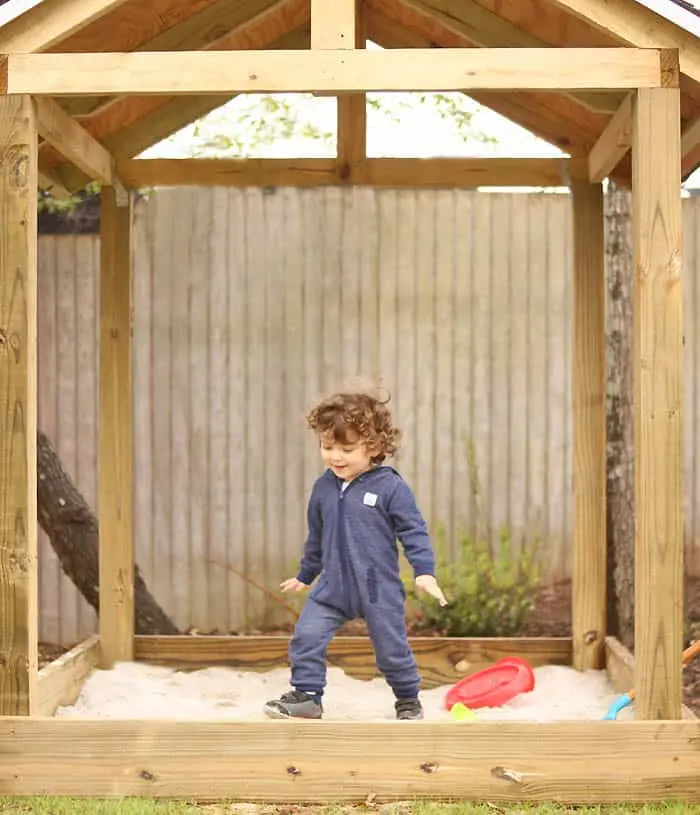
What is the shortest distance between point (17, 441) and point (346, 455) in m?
1.16

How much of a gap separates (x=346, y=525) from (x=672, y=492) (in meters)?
1.19

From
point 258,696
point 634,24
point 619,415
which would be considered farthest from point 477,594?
point 634,24

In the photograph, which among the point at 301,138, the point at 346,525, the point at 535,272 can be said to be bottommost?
the point at 346,525

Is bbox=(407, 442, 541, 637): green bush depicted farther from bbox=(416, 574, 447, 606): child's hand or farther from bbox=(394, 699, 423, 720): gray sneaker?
bbox=(416, 574, 447, 606): child's hand

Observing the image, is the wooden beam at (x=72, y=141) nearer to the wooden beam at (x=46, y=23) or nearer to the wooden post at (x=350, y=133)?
the wooden beam at (x=46, y=23)

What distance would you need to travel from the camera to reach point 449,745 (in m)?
3.96

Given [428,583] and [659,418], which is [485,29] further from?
[428,583]

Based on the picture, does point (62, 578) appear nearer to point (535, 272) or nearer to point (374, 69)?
point (535, 272)

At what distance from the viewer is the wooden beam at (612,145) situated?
488 cm

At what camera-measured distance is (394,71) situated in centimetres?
404

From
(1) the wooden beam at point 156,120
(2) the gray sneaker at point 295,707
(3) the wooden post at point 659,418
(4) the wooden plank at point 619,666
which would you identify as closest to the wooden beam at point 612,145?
(3) the wooden post at point 659,418

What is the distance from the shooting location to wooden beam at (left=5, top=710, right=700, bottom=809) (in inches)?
155

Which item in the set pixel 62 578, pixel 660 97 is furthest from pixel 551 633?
pixel 660 97

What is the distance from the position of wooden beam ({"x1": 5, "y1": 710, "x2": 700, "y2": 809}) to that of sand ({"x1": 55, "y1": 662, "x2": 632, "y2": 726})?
0.86 metres
